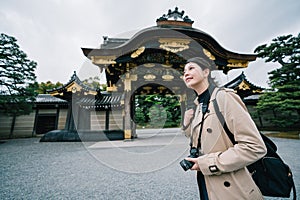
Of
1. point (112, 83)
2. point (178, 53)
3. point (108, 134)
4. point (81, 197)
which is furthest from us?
point (112, 83)

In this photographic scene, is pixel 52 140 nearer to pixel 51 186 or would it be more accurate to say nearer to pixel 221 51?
pixel 51 186

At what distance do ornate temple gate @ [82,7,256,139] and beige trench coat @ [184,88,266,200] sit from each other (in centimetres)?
571

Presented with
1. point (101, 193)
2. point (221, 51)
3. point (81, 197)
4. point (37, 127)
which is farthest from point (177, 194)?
point (37, 127)

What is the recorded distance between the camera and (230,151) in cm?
82

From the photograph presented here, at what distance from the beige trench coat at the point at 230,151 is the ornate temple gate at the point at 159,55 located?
18.7 feet

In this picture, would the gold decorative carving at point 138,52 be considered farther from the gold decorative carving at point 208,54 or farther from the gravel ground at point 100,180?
the gravel ground at point 100,180

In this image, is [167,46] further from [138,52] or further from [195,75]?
[195,75]

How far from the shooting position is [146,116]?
85.7ft

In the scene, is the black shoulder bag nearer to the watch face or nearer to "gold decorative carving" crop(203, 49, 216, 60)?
the watch face

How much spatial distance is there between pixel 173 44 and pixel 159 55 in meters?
0.93

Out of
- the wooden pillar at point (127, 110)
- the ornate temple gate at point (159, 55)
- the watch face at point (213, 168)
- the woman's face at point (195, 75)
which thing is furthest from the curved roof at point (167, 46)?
the watch face at point (213, 168)

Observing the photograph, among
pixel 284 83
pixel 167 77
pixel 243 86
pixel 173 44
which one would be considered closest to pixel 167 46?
pixel 173 44

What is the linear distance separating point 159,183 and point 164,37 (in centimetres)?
539

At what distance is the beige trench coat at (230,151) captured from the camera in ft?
2.57
